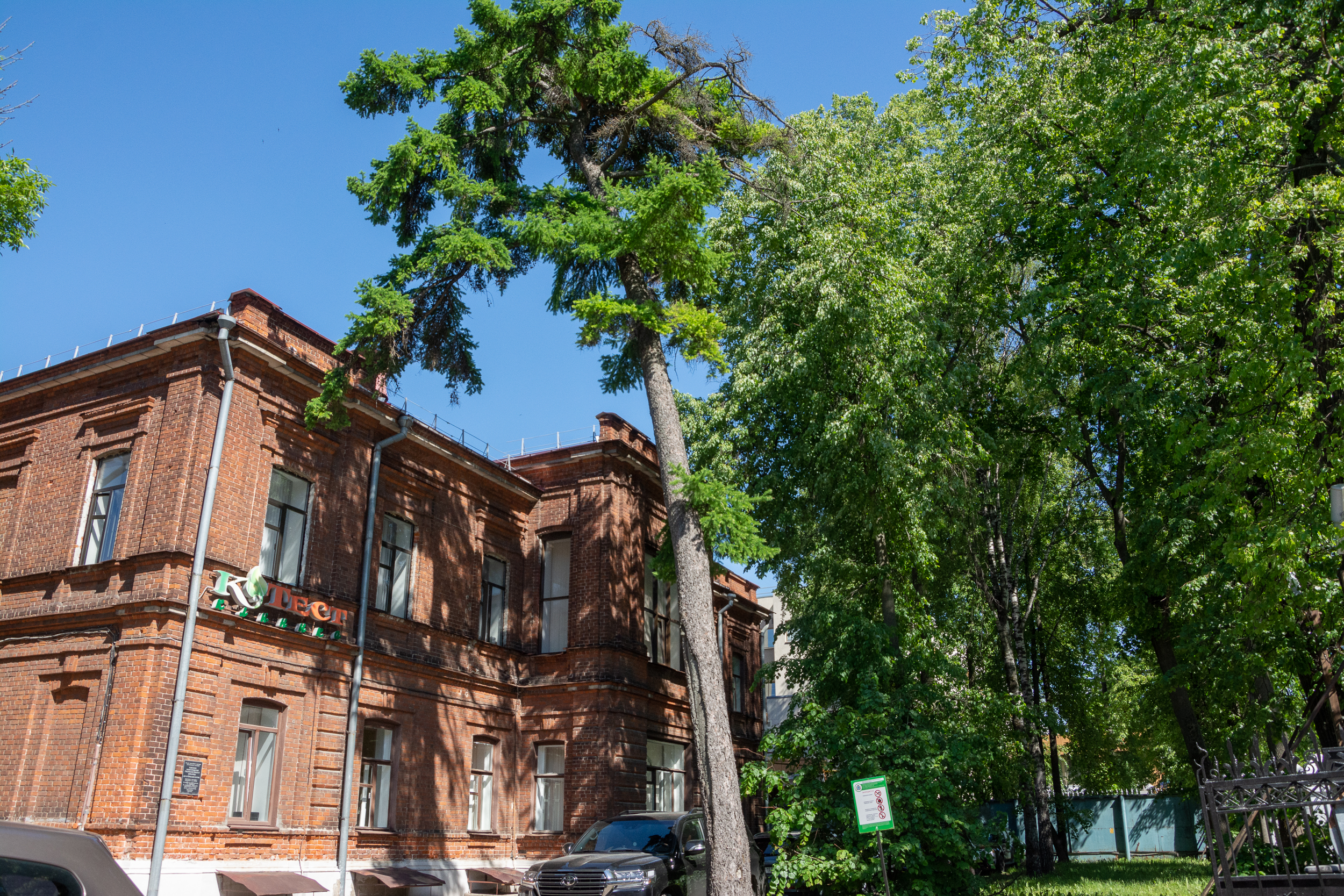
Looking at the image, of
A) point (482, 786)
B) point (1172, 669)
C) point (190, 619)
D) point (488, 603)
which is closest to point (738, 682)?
point (488, 603)

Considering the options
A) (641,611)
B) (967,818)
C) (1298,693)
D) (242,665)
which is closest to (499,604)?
(641,611)

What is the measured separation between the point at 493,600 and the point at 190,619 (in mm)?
8729

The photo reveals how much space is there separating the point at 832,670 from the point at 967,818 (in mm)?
3660

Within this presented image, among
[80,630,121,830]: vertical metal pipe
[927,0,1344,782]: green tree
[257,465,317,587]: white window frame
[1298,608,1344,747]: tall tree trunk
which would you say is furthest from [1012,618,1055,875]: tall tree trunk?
[80,630,121,830]: vertical metal pipe

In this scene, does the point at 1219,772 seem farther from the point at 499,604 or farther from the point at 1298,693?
the point at 499,604

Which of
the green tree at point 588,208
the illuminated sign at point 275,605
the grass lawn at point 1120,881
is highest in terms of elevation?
the green tree at point 588,208

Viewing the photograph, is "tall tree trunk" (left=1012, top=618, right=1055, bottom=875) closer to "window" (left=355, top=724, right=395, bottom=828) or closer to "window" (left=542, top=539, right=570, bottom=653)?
"window" (left=542, top=539, right=570, bottom=653)

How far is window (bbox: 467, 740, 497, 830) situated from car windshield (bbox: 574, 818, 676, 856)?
224 inches

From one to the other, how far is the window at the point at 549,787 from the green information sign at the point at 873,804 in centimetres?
1134

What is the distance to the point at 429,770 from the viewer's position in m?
17.7

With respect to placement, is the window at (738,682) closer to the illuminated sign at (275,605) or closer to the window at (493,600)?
the window at (493,600)

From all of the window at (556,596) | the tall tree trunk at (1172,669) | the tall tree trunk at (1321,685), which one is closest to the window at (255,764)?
the window at (556,596)

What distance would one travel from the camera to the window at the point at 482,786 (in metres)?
19.0

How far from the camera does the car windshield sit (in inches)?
513
